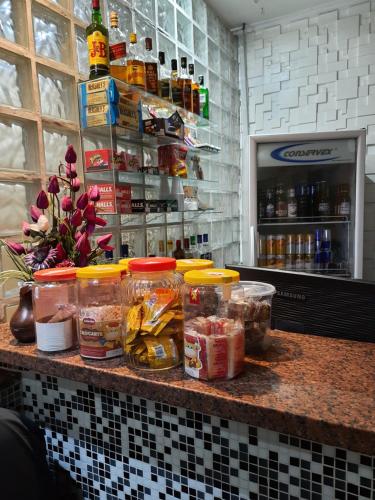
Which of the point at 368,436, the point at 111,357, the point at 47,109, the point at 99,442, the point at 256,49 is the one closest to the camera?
the point at 368,436

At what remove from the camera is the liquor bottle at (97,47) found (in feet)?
5.10

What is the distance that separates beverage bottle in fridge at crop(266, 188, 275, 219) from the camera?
2783 mm

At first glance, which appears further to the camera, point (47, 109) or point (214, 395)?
point (47, 109)

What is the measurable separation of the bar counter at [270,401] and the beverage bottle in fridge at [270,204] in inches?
73.2

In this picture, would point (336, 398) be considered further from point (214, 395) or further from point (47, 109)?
point (47, 109)

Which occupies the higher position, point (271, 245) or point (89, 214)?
point (89, 214)

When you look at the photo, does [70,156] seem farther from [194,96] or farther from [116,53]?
[194,96]

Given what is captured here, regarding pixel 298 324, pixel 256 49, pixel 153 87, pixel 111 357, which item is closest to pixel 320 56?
pixel 256 49

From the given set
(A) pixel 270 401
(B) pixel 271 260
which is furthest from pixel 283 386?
(B) pixel 271 260

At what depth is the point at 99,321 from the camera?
830mm

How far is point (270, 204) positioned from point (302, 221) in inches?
10.5

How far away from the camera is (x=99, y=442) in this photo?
1.03 meters

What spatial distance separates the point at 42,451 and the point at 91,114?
1.30 meters

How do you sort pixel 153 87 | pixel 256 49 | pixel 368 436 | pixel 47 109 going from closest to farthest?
pixel 368 436 → pixel 47 109 → pixel 153 87 → pixel 256 49
